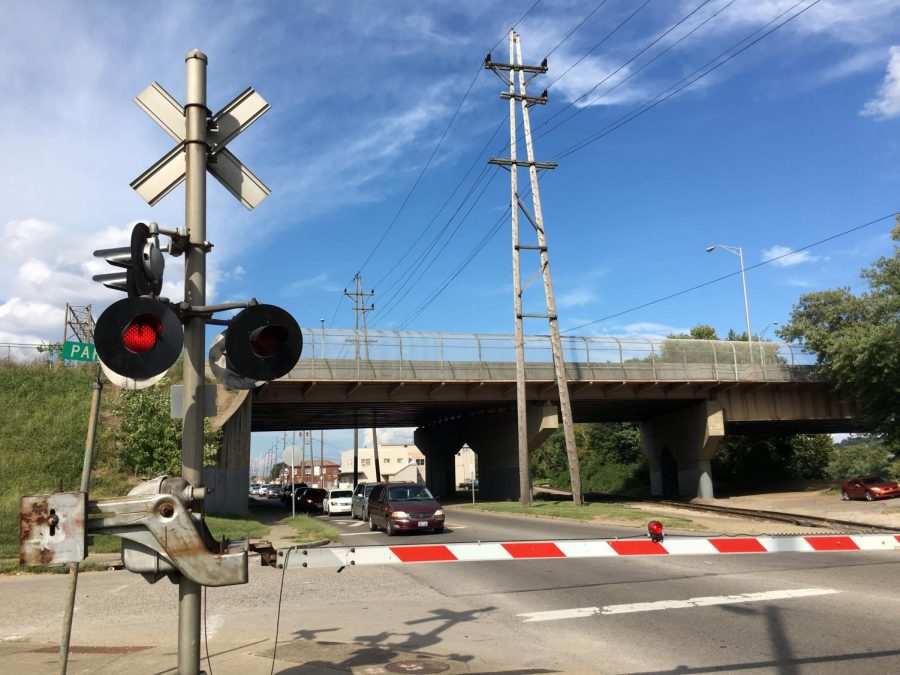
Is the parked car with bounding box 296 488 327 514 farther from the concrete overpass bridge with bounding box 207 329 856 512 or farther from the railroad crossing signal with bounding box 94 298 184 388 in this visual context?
the railroad crossing signal with bounding box 94 298 184 388

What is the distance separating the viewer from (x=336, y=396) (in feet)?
115

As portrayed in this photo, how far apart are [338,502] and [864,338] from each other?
26.4 meters

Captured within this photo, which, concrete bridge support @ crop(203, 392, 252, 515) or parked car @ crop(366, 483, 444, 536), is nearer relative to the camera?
parked car @ crop(366, 483, 444, 536)

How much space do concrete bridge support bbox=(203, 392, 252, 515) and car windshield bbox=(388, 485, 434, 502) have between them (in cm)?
683

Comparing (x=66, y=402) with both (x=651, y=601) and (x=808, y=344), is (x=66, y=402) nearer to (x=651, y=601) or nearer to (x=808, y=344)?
(x=651, y=601)

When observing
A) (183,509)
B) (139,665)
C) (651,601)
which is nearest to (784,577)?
(651,601)

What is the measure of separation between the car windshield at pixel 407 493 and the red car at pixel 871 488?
22.4 meters

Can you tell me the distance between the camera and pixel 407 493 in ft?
72.3

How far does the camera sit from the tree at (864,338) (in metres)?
33.3

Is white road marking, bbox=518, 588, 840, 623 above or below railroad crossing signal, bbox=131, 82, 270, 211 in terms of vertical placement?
below

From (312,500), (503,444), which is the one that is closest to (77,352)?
(312,500)

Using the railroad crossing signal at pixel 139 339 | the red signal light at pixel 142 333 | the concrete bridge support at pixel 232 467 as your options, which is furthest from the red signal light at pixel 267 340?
the concrete bridge support at pixel 232 467

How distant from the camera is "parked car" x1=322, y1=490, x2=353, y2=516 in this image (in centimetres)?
3388

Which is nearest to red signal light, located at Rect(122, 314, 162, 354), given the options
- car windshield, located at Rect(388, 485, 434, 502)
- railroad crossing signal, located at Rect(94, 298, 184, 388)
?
railroad crossing signal, located at Rect(94, 298, 184, 388)
